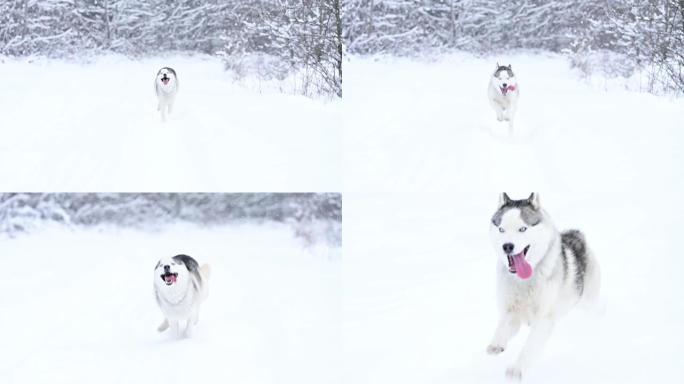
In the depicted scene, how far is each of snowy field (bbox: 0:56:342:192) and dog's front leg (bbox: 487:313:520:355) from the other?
3.62ft

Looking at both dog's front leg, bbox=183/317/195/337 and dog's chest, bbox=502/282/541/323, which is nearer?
dog's chest, bbox=502/282/541/323

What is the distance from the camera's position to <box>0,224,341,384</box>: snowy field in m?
2.95

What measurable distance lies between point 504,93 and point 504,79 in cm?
6

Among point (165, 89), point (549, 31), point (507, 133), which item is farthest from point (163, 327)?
point (549, 31)

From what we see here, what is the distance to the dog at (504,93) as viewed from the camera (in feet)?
10.6

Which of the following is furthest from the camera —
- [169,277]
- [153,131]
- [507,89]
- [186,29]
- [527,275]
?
[186,29]

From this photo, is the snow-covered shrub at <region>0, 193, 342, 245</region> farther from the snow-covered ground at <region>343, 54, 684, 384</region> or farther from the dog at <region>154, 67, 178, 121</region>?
the dog at <region>154, 67, 178, 121</region>

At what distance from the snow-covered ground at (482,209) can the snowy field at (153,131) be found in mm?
217

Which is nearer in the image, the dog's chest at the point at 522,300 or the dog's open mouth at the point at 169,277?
the dog's chest at the point at 522,300

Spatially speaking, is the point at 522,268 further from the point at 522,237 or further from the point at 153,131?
the point at 153,131

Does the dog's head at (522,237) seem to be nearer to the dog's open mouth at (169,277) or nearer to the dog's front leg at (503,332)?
the dog's front leg at (503,332)

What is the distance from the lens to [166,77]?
343 cm

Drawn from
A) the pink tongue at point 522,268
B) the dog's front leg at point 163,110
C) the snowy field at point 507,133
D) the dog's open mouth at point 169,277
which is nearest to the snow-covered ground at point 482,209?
the snowy field at point 507,133

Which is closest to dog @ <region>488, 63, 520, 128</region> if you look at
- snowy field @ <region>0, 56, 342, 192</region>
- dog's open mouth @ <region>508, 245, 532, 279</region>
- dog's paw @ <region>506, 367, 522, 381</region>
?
snowy field @ <region>0, 56, 342, 192</region>
